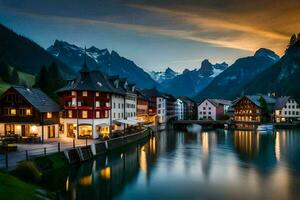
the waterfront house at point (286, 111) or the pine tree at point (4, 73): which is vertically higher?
the pine tree at point (4, 73)

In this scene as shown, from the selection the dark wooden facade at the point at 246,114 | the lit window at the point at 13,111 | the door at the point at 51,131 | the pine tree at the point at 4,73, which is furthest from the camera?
the dark wooden facade at the point at 246,114

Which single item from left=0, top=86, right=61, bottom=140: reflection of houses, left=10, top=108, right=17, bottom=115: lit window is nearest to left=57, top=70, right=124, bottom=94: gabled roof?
left=0, top=86, right=61, bottom=140: reflection of houses

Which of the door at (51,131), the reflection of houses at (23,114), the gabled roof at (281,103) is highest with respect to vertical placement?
the gabled roof at (281,103)

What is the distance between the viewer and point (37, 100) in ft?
232

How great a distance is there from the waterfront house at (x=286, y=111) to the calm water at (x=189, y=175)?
87.8m

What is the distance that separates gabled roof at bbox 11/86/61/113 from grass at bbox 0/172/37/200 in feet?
119

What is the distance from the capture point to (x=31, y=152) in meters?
50.9

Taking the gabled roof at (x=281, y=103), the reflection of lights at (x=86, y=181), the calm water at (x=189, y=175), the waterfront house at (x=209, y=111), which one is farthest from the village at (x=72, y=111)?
the waterfront house at (x=209, y=111)

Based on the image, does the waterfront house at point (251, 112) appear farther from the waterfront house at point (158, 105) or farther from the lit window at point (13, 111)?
the lit window at point (13, 111)

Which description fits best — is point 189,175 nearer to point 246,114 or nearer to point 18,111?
point 18,111

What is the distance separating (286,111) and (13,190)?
150 m

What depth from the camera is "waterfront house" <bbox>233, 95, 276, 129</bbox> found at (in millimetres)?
150375

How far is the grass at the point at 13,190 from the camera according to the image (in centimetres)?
2769

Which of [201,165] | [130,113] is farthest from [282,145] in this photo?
[130,113]
